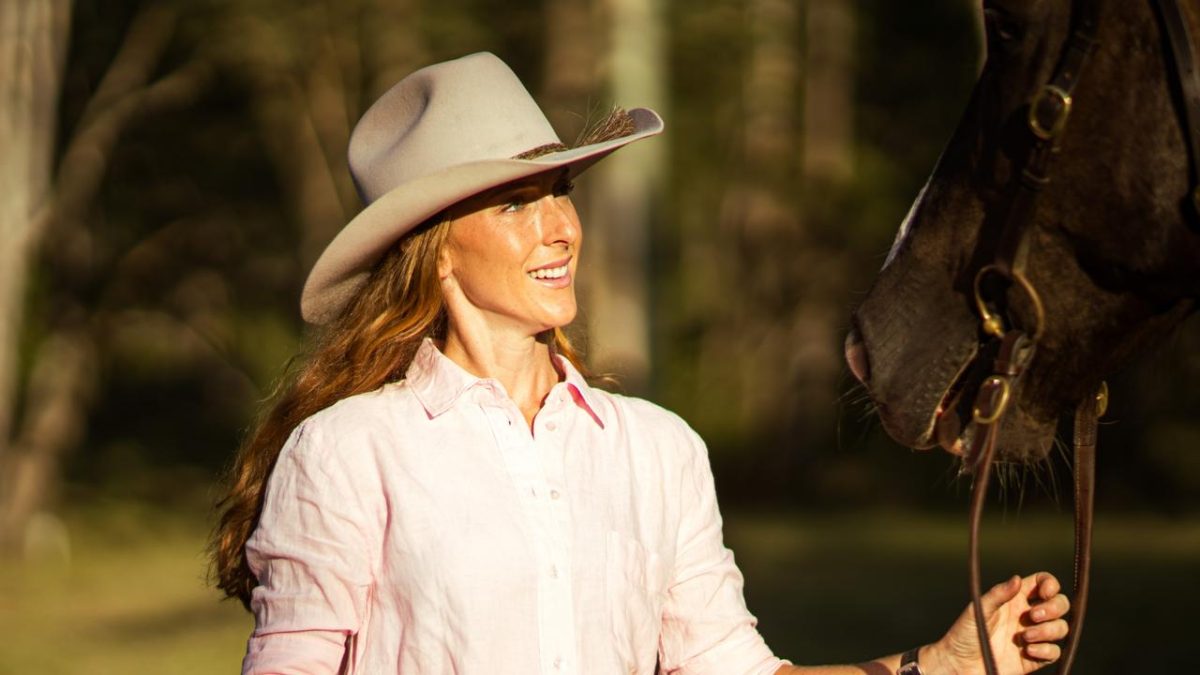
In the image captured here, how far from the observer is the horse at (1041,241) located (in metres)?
2.15

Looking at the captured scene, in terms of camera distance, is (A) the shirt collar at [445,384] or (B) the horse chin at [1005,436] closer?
(B) the horse chin at [1005,436]

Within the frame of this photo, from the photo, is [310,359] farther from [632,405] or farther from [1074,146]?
[1074,146]

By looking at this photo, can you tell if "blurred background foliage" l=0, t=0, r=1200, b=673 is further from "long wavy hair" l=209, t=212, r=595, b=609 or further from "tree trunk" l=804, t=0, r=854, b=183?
"long wavy hair" l=209, t=212, r=595, b=609

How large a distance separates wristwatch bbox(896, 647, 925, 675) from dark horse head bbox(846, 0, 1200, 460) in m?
0.64

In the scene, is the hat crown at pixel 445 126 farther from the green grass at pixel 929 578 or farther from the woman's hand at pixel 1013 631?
the green grass at pixel 929 578

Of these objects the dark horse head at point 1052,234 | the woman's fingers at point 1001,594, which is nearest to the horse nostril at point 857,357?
the dark horse head at point 1052,234

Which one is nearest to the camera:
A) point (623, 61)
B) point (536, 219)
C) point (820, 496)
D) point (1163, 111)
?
point (1163, 111)

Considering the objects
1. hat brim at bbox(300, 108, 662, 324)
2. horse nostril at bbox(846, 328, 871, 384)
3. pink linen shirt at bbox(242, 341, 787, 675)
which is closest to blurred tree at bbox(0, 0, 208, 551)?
hat brim at bbox(300, 108, 662, 324)

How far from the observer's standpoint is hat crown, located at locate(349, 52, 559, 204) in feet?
10.1

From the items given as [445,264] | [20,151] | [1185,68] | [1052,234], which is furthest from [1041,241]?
[20,151]

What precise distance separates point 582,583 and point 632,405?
0.40m

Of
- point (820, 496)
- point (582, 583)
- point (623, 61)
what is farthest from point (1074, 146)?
point (820, 496)

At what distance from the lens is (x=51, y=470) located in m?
17.8

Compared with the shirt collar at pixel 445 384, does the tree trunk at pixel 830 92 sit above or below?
below
